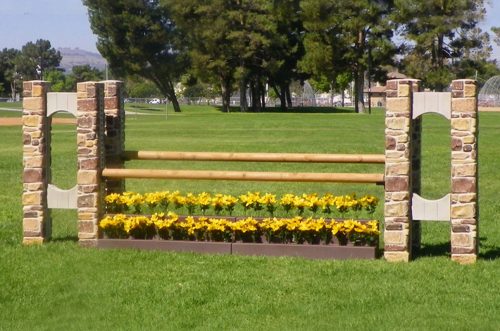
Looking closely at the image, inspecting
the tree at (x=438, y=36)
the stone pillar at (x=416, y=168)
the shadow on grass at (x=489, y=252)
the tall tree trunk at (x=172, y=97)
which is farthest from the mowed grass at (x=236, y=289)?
the tall tree trunk at (x=172, y=97)

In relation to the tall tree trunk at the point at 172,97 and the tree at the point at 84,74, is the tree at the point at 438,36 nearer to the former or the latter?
the tall tree trunk at the point at 172,97

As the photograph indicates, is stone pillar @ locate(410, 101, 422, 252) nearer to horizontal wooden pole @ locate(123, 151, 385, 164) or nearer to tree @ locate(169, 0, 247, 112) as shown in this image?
horizontal wooden pole @ locate(123, 151, 385, 164)

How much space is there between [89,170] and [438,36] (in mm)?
63469

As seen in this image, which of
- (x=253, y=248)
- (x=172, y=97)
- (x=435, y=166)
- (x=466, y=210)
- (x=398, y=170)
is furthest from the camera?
(x=172, y=97)

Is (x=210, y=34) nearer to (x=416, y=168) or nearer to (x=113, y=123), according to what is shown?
(x=113, y=123)

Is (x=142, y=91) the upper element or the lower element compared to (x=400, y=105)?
upper

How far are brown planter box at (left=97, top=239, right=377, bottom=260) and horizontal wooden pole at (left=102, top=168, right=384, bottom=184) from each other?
688 mm

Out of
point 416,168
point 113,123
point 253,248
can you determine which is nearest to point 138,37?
point 113,123

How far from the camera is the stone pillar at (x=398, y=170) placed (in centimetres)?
1023

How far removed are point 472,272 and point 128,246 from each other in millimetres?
3595

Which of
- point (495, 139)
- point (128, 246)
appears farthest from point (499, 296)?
point (495, 139)

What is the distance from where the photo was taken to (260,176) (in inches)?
422

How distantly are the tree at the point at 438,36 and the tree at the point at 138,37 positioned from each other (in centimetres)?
1886

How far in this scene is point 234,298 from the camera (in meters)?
8.50
